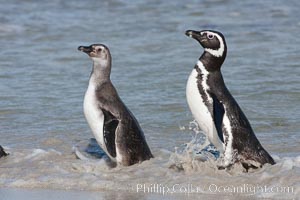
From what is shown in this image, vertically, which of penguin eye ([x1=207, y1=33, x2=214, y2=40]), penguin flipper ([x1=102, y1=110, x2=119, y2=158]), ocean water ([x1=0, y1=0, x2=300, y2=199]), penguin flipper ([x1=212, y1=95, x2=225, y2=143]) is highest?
penguin eye ([x1=207, y1=33, x2=214, y2=40])

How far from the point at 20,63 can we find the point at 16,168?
6150 millimetres

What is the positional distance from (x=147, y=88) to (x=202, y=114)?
419 centimetres

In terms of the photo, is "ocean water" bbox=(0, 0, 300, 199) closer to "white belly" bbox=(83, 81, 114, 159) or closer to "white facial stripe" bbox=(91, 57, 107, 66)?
"white belly" bbox=(83, 81, 114, 159)

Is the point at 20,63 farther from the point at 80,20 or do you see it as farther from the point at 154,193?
the point at 154,193

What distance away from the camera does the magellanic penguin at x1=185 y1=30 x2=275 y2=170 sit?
8320 millimetres

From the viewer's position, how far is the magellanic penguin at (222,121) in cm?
832

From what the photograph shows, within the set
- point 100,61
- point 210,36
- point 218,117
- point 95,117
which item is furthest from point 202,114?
point 100,61

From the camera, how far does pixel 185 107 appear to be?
37.8ft

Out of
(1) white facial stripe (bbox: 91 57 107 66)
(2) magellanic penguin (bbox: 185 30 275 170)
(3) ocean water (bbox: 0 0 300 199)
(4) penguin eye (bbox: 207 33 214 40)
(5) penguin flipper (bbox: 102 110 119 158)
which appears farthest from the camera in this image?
(1) white facial stripe (bbox: 91 57 107 66)

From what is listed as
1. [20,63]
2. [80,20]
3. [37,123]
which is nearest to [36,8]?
[80,20]

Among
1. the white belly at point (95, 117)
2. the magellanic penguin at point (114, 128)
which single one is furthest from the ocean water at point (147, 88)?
the white belly at point (95, 117)

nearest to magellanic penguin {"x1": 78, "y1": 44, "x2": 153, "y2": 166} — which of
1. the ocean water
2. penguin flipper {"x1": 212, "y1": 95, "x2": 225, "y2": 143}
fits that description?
the ocean water

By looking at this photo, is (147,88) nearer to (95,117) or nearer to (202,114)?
(95,117)

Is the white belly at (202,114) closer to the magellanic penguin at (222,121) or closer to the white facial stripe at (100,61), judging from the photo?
the magellanic penguin at (222,121)
